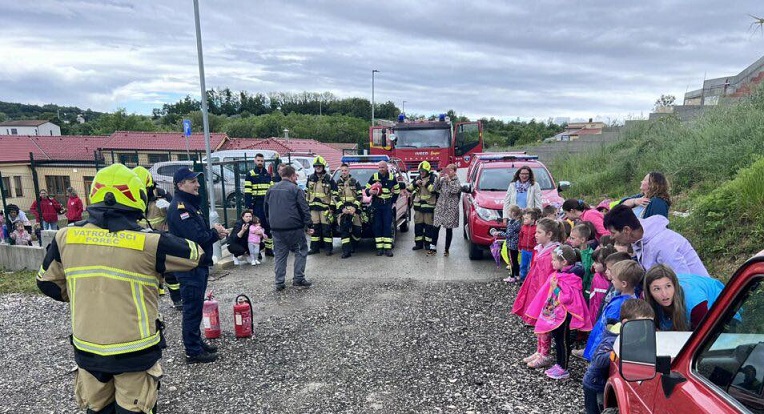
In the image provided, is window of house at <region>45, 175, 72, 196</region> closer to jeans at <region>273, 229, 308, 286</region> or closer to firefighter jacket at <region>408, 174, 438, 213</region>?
jeans at <region>273, 229, 308, 286</region>

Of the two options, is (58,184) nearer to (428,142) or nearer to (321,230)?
(321,230)

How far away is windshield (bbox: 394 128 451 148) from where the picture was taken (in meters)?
18.0

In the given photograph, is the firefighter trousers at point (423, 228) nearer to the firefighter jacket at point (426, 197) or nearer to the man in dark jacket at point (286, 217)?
the firefighter jacket at point (426, 197)

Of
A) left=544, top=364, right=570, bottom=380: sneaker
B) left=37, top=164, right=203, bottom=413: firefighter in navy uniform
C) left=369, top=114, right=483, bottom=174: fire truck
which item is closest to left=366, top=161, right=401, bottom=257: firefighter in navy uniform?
left=544, top=364, right=570, bottom=380: sneaker

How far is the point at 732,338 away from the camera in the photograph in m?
1.69

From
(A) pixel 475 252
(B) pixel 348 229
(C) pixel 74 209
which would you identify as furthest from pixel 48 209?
(A) pixel 475 252

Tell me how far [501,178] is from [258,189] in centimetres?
487

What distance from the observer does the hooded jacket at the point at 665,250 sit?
3627 millimetres

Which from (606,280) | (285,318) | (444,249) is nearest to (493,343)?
(606,280)

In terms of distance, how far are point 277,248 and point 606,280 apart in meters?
4.65

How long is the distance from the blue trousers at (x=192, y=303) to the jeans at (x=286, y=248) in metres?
2.21

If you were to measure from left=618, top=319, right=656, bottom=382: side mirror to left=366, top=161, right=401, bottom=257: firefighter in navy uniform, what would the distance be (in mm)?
7268

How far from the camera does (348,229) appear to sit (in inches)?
358

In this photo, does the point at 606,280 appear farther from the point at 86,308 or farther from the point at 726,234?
the point at 86,308
